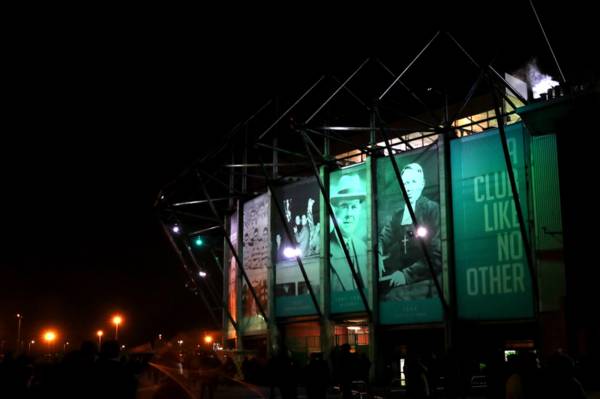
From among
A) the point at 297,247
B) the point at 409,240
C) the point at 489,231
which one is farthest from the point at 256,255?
the point at 489,231

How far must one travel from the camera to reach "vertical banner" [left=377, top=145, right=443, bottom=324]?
29547 mm

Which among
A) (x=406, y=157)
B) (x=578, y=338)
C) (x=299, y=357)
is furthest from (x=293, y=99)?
(x=578, y=338)

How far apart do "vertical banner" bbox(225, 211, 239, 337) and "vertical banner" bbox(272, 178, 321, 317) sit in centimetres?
463

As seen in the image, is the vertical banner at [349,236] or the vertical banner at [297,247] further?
the vertical banner at [297,247]

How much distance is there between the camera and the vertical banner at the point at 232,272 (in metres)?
40.9

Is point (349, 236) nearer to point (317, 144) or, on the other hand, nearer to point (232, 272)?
point (317, 144)

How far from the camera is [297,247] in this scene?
35.3m

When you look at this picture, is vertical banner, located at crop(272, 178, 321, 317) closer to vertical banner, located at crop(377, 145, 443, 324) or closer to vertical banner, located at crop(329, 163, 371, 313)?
vertical banner, located at crop(329, 163, 371, 313)

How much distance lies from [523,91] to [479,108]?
2292 mm

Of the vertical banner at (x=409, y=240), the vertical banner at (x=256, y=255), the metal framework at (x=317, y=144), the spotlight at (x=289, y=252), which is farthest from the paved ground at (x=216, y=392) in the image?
the spotlight at (x=289, y=252)

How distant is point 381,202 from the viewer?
32.0m

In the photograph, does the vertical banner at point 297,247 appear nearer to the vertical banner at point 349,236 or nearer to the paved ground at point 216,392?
the vertical banner at point 349,236

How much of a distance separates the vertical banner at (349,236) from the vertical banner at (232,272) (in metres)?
8.74

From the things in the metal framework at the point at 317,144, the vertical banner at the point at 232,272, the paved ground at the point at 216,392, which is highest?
the metal framework at the point at 317,144
